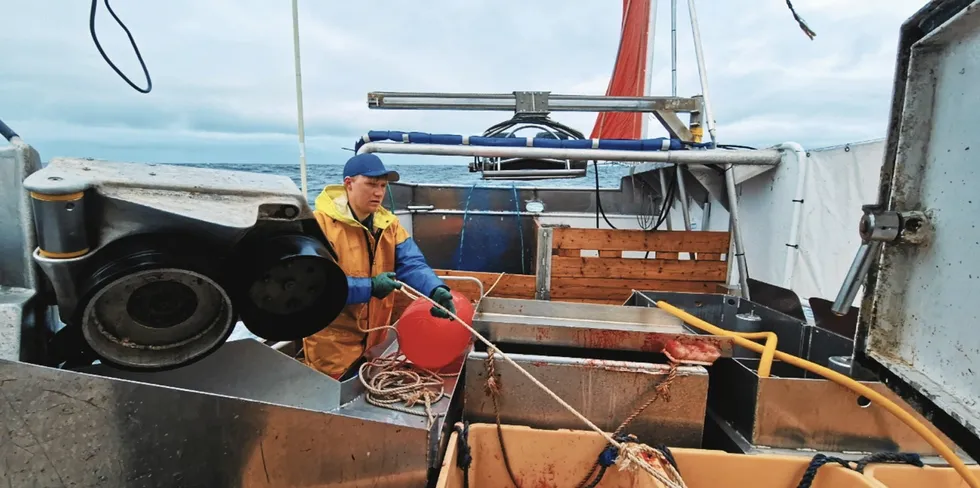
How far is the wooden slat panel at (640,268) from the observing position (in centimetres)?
425

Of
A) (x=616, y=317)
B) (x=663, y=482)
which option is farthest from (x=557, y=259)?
(x=663, y=482)

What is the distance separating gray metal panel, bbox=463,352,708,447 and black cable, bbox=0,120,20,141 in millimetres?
1416

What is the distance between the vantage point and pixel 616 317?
255 centimetres

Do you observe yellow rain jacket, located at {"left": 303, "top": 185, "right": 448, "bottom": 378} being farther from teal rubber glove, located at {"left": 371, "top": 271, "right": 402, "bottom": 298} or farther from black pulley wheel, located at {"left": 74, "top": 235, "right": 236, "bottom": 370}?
black pulley wheel, located at {"left": 74, "top": 235, "right": 236, "bottom": 370}

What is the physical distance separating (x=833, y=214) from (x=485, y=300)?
2724mm

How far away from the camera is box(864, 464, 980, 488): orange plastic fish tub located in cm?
156

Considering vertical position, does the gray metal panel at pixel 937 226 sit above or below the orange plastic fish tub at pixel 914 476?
above

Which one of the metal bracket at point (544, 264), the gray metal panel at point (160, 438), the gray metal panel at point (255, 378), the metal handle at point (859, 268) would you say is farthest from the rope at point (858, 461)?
the metal bracket at point (544, 264)

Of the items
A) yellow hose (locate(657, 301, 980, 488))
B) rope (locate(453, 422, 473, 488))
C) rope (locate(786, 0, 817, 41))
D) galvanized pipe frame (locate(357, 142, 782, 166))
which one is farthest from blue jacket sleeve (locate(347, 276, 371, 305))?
rope (locate(786, 0, 817, 41))

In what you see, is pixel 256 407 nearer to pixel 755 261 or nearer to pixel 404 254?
pixel 404 254

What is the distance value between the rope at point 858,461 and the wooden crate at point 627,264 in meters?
2.69

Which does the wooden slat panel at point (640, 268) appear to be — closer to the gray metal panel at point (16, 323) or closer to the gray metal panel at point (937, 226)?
the gray metal panel at point (937, 226)

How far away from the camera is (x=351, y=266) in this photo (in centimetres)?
257

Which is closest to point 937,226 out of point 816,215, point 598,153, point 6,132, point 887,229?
point 887,229
